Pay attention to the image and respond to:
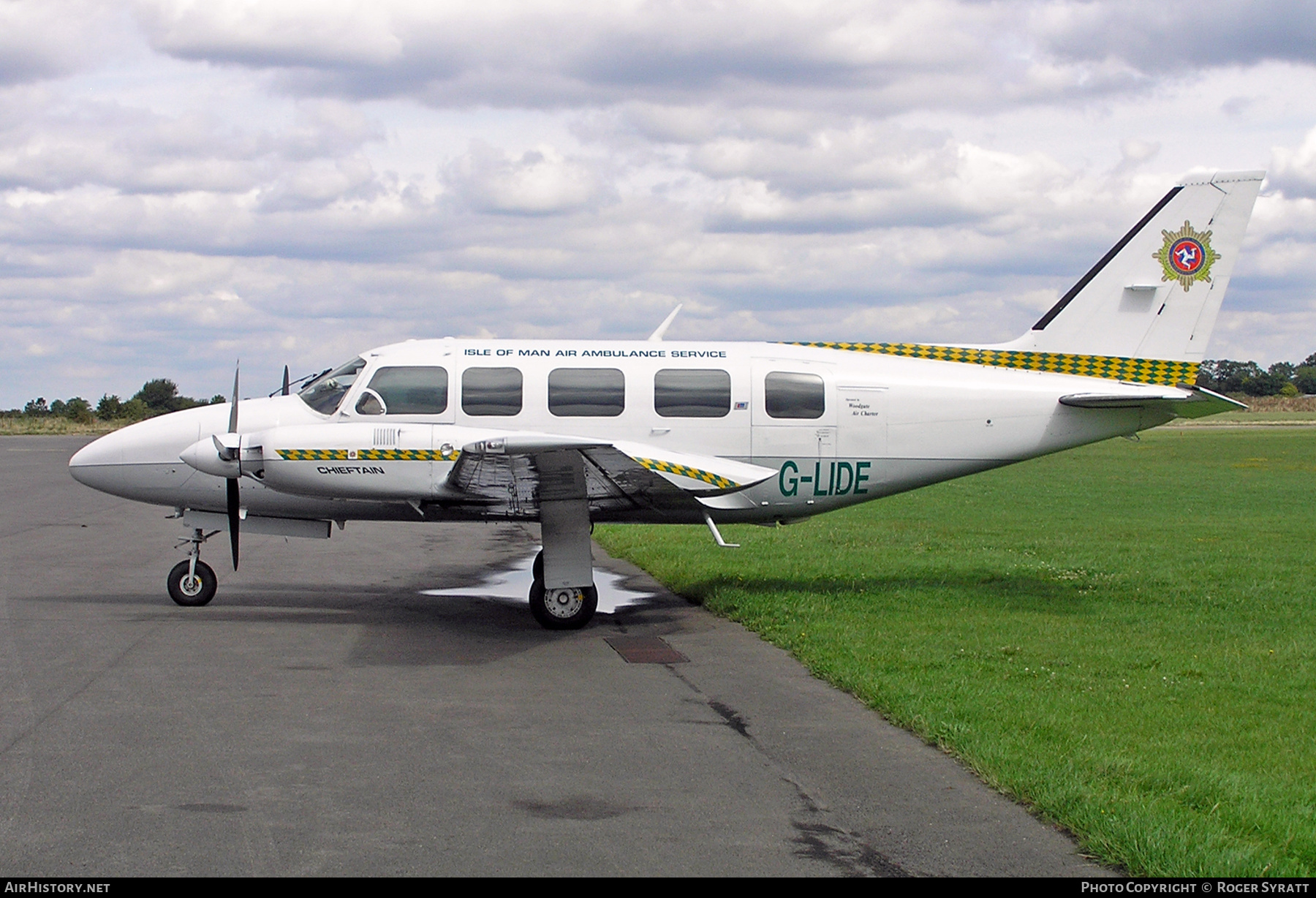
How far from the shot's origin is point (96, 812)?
6.37 metres

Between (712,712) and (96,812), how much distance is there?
427 centimetres

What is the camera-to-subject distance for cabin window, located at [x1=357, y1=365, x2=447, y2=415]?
544 inches

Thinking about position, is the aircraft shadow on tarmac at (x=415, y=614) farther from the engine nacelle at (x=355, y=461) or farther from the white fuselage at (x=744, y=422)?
the engine nacelle at (x=355, y=461)

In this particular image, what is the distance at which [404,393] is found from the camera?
13.9m

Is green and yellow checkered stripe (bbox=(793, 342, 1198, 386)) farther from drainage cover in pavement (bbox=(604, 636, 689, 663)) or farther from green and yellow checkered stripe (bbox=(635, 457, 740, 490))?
drainage cover in pavement (bbox=(604, 636, 689, 663))

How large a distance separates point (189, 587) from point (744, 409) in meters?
6.73

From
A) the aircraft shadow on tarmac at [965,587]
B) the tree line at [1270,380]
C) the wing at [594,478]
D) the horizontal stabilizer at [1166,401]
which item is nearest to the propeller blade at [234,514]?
the wing at [594,478]

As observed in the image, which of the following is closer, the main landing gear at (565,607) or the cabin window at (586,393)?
the main landing gear at (565,607)

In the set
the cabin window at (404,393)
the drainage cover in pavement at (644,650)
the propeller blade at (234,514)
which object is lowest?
the drainage cover in pavement at (644,650)

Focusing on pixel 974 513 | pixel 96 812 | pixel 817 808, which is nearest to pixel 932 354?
pixel 817 808

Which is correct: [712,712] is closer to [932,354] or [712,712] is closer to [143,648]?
[143,648]

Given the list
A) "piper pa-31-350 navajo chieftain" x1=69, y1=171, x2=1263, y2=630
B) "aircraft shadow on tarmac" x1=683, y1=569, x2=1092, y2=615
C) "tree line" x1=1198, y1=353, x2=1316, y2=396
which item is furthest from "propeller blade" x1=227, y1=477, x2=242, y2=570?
"tree line" x1=1198, y1=353, x2=1316, y2=396

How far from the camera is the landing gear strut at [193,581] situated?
14.0 m

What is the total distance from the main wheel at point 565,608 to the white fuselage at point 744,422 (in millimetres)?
1378
